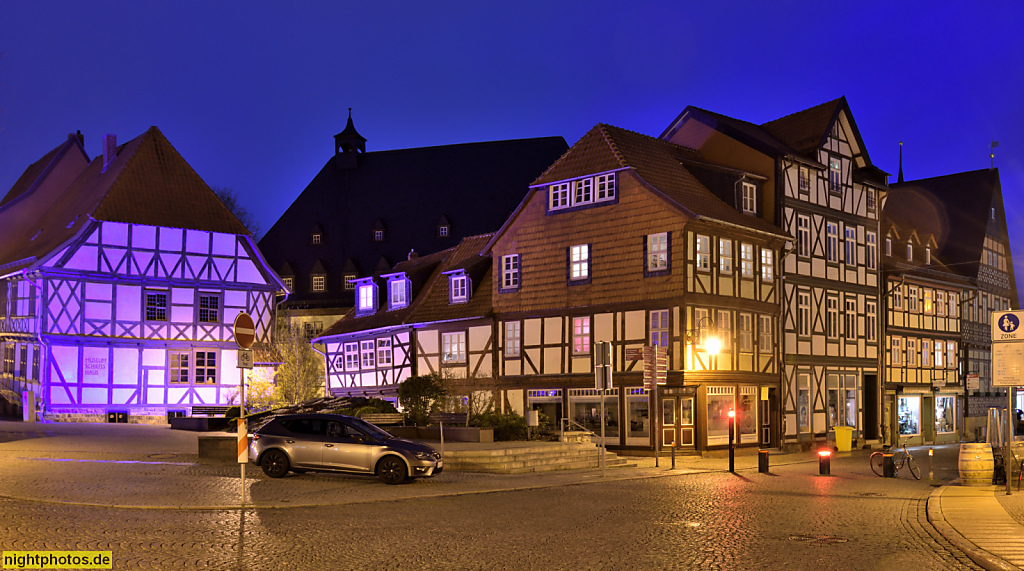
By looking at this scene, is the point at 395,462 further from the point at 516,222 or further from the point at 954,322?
the point at 954,322

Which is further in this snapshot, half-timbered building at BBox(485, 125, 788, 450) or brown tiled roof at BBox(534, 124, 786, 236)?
brown tiled roof at BBox(534, 124, 786, 236)

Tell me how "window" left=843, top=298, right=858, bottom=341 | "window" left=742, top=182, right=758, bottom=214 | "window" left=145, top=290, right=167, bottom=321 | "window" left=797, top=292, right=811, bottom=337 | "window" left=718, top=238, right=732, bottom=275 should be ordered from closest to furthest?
"window" left=718, top=238, right=732, bottom=275 < "window" left=742, top=182, right=758, bottom=214 < "window" left=797, top=292, right=811, bottom=337 < "window" left=843, top=298, right=858, bottom=341 < "window" left=145, top=290, right=167, bottom=321

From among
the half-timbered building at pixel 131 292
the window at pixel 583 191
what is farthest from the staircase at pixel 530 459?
the half-timbered building at pixel 131 292

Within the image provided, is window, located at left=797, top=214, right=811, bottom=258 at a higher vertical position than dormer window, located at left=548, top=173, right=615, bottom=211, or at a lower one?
lower

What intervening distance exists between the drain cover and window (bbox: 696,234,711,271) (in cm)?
2065

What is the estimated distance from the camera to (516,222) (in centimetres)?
3812

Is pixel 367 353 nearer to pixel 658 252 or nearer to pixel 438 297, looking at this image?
pixel 438 297

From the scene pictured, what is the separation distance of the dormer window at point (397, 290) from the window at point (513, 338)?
7.53 m

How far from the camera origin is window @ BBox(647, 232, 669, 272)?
3306 cm

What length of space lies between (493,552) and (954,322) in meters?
45.5

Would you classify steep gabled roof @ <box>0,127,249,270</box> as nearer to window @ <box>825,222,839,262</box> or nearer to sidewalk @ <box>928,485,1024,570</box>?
window @ <box>825,222,839,262</box>

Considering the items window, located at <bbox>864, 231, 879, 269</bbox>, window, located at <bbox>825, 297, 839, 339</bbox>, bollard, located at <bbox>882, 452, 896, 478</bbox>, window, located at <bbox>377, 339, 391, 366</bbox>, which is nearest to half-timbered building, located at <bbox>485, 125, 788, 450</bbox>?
window, located at <bbox>825, 297, 839, 339</bbox>

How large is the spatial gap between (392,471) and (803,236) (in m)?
24.2

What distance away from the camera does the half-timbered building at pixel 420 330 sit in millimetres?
38906
